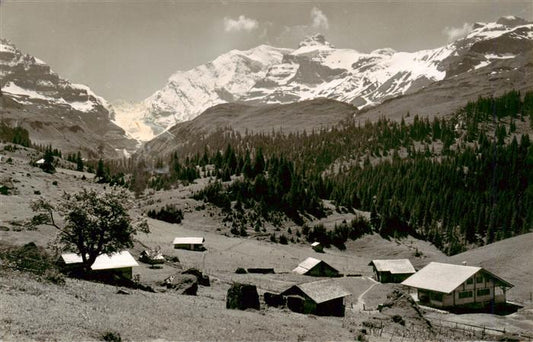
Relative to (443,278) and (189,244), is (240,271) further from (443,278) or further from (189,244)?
(443,278)

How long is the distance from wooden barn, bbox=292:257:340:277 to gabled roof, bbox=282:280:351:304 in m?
38.6

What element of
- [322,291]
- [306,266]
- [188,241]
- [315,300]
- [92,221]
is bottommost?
[306,266]

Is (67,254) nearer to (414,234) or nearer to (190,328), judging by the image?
(190,328)

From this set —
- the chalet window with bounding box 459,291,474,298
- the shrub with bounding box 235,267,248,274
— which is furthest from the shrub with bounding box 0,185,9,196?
the chalet window with bounding box 459,291,474,298

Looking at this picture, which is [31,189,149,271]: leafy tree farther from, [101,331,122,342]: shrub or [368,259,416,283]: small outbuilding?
[368,259,416,283]: small outbuilding

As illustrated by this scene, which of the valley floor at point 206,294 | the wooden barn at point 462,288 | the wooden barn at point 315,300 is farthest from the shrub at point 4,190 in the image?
the wooden barn at point 462,288

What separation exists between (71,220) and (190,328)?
26.1m

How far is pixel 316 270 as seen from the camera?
96625 mm

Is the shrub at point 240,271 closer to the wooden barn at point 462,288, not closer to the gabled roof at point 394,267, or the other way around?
the gabled roof at point 394,267

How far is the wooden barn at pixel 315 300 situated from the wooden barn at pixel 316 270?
39.8m

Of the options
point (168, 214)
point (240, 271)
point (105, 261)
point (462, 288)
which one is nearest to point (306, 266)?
point (240, 271)

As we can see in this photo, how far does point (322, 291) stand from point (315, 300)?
250cm

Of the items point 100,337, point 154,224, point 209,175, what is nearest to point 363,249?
point 154,224

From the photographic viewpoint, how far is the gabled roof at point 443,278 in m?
70.0
